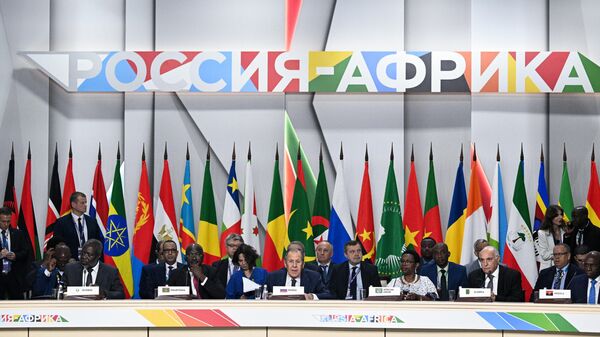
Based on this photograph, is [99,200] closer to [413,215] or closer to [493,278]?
[413,215]

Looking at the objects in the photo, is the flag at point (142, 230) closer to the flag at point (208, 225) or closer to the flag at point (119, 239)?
the flag at point (119, 239)

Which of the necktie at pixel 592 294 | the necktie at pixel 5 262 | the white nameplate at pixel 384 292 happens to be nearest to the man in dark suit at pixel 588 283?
the necktie at pixel 592 294

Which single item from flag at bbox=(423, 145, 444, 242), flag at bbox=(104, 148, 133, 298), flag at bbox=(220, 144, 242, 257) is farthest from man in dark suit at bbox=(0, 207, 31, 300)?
flag at bbox=(423, 145, 444, 242)

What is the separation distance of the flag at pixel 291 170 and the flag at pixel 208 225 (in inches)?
31.1

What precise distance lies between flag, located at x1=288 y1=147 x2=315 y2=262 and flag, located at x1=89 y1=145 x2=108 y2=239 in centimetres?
191

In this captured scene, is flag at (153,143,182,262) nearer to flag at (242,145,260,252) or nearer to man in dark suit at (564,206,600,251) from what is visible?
flag at (242,145,260,252)

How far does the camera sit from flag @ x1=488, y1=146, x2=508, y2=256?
33.0 ft

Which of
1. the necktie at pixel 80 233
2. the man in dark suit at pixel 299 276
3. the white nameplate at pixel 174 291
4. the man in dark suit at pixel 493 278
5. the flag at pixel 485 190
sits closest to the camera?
the white nameplate at pixel 174 291

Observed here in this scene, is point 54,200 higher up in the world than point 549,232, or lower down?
higher up

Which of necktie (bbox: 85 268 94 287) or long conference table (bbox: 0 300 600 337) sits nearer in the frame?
long conference table (bbox: 0 300 600 337)

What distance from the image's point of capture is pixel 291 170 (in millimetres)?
10477

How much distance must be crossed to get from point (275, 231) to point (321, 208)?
524 millimetres

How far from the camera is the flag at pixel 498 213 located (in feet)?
33.0

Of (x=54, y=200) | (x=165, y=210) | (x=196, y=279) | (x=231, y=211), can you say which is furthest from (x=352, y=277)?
(x=54, y=200)
